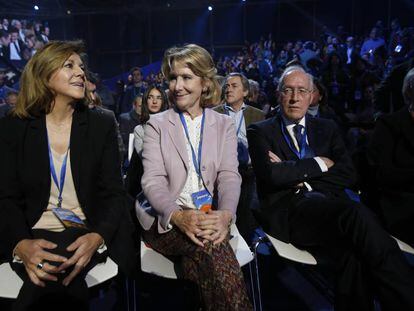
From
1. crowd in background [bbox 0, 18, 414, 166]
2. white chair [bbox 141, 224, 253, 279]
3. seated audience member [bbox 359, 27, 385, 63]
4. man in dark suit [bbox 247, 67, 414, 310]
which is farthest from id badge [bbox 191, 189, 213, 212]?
seated audience member [bbox 359, 27, 385, 63]

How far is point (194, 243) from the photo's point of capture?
1.87 meters

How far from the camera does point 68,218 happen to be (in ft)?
6.39

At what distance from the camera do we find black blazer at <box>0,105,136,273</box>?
1.95 meters

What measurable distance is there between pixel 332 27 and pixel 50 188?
15.7 m

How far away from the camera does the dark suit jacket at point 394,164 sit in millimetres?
2299

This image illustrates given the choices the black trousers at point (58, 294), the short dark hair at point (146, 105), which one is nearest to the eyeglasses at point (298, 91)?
the black trousers at point (58, 294)

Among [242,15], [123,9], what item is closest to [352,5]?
[242,15]

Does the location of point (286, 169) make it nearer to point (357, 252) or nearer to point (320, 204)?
point (320, 204)

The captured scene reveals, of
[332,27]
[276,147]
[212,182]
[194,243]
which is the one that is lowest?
[194,243]

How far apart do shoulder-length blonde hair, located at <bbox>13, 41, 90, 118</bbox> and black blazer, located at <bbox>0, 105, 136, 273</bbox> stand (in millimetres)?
60

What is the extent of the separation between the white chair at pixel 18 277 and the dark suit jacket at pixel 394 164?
63.4 inches

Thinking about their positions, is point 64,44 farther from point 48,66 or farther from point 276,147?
point 276,147

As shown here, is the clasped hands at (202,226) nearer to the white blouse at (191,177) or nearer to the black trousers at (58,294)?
the white blouse at (191,177)

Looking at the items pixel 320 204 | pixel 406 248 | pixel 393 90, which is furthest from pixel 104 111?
pixel 393 90
